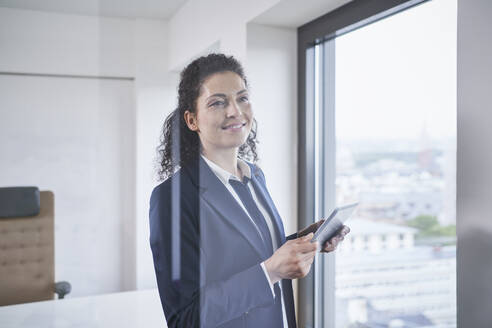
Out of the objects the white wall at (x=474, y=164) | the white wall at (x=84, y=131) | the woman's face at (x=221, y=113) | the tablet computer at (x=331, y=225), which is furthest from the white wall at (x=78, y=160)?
the white wall at (x=474, y=164)

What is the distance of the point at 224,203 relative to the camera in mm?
1372

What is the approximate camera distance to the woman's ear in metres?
1.30

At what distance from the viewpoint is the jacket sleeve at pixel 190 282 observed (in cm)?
124

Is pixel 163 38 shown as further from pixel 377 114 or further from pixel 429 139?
pixel 429 139

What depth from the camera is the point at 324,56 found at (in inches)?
69.1

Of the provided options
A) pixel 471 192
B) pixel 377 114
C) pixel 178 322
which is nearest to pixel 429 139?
pixel 377 114

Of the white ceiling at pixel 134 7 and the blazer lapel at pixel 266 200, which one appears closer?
the white ceiling at pixel 134 7

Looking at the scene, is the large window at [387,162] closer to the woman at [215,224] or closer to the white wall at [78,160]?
the woman at [215,224]

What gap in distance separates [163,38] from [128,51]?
0.40 ft

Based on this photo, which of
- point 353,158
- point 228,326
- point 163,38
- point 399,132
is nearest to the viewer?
point 163,38

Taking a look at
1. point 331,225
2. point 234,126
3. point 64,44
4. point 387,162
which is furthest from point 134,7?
point 387,162

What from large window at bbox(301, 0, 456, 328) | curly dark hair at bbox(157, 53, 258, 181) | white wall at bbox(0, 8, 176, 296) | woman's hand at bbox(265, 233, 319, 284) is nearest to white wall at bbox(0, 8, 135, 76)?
white wall at bbox(0, 8, 176, 296)

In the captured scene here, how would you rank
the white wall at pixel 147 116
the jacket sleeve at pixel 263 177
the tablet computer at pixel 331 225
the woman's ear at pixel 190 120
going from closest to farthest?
1. the white wall at pixel 147 116
2. the woman's ear at pixel 190 120
3. the tablet computer at pixel 331 225
4. the jacket sleeve at pixel 263 177

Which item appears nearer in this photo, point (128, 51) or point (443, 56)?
point (128, 51)
